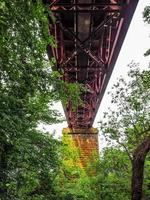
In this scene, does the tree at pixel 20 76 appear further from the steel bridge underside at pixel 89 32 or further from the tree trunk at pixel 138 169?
the steel bridge underside at pixel 89 32

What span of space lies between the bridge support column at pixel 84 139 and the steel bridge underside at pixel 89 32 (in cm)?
1108

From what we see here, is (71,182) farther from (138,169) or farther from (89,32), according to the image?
(138,169)

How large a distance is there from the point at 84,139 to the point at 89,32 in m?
17.9

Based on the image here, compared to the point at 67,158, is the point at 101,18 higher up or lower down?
higher up

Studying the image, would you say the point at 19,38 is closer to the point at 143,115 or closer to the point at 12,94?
the point at 12,94

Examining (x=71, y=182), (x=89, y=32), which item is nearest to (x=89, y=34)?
(x=89, y=32)

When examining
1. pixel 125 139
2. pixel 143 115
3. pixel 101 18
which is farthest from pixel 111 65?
pixel 125 139

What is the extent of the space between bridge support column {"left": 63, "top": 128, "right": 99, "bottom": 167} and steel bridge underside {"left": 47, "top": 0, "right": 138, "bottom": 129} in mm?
11076

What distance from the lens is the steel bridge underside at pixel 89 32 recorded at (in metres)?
8.46

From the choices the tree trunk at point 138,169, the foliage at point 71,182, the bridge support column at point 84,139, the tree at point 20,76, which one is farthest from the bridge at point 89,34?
the bridge support column at point 84,139

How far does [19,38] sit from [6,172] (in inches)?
134

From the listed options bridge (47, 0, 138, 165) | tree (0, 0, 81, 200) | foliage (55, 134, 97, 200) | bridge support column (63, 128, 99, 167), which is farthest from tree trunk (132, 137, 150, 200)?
bridge support column (63, 128, 99, 167)

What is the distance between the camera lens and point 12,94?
20.4 feet

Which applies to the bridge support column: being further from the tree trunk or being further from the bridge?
the tree trunk
